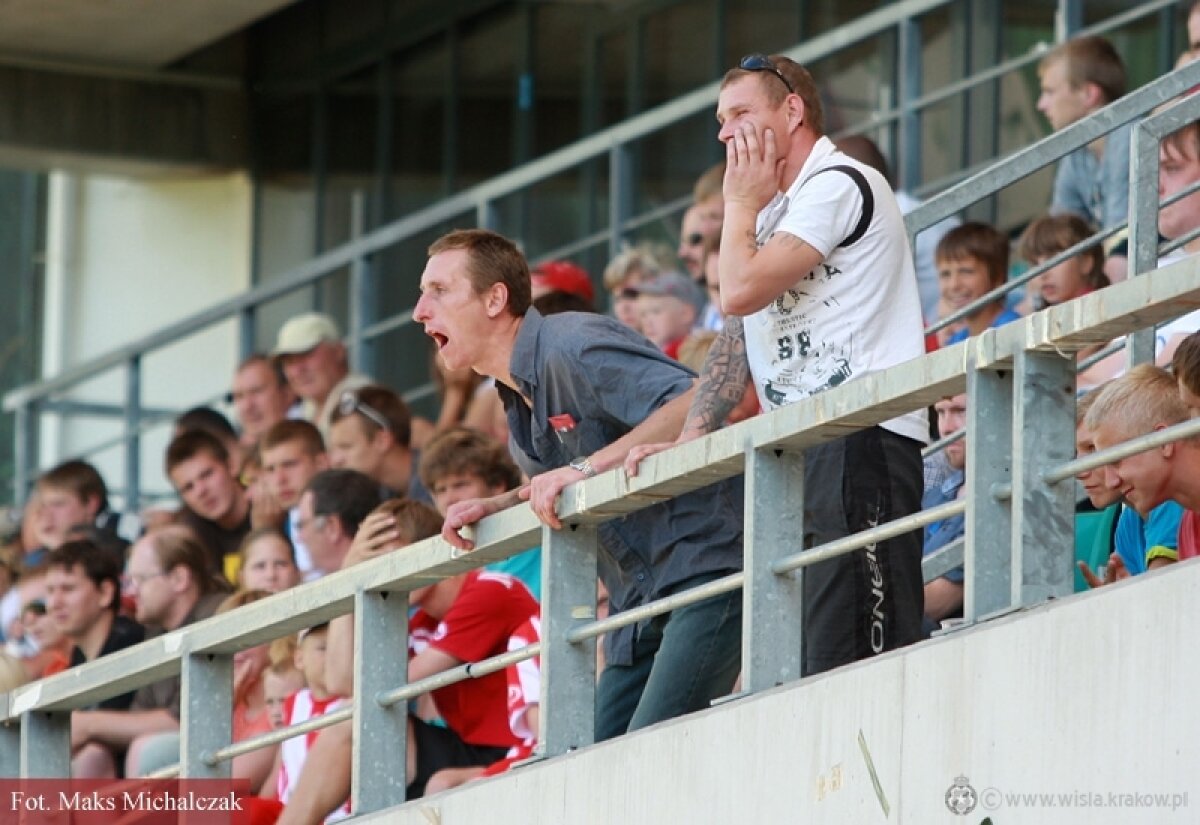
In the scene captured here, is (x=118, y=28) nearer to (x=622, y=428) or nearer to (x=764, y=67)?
(x=622, y=428)

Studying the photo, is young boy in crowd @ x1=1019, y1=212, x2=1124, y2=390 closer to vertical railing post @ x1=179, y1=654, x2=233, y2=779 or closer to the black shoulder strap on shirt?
the black shoulder strap on shirt

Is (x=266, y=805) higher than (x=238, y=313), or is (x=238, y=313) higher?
(x=238, y=313)

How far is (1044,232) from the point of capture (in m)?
7.62

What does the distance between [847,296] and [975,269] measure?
10.3ft

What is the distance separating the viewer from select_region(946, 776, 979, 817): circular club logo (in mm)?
4117

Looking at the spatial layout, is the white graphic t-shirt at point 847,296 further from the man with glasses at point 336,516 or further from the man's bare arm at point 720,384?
the man with glasses at point 336,516

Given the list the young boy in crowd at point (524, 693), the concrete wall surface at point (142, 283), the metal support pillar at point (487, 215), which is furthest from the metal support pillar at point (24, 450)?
the young boy in crowd at point (524, 693)

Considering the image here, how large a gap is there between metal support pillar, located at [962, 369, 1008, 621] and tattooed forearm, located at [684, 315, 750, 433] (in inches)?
33.6

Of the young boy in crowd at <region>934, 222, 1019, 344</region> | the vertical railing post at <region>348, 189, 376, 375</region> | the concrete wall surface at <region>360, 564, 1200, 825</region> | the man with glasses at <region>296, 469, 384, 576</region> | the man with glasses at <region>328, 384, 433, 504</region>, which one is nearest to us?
the concrete wall surface at <region>360, 564, 1200, 825</region>

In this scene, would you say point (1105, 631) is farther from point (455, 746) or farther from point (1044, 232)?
point (1044, 232)

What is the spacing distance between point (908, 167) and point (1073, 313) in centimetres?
589

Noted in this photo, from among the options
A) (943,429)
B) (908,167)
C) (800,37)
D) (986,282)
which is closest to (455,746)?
(943,429)

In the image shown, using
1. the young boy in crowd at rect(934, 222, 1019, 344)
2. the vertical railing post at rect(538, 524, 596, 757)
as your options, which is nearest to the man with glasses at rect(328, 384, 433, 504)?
the young boy in crowd at rect(934, 222, 1019, 344)

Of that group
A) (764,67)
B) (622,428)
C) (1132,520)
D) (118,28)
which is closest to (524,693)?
(622,428)
